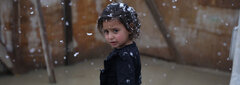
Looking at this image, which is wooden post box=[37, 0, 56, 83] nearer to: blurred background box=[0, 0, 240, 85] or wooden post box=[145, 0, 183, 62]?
blurred background box=[0, 0, 240, 85]

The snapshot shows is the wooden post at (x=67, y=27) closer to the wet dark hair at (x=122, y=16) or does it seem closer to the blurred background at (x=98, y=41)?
the blurred background at (x=98, y=41)

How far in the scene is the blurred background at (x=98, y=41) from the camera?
3070 mm

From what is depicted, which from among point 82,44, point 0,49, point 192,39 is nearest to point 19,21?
point 0,49

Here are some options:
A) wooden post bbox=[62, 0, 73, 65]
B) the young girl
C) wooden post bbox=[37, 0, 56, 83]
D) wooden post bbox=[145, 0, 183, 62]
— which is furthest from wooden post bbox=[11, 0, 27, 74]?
the young girl

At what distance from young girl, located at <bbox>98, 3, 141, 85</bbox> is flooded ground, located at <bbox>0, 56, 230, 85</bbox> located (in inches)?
74.3

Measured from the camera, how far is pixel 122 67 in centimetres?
123

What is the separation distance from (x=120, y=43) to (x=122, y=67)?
0.47 ft

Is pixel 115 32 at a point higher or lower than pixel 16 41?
higher

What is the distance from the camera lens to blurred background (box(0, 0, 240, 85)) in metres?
3.07

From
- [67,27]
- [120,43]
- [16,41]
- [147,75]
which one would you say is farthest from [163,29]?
[120,43]

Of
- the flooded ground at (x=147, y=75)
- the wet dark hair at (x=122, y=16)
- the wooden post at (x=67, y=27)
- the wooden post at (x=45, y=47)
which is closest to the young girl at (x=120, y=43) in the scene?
the wet dark hair at (x=122, y=16)

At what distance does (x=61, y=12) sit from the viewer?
3260 mm

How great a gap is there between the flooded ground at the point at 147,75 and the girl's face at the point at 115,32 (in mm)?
1933

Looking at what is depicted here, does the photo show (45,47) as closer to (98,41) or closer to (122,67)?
(98,41)
